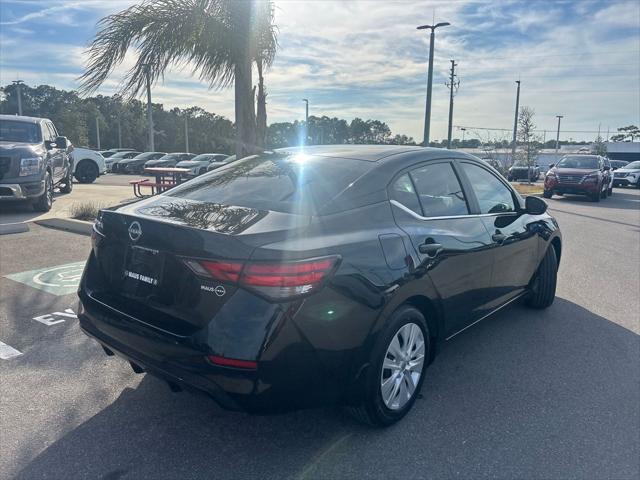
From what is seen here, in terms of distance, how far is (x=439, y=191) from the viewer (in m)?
3.72

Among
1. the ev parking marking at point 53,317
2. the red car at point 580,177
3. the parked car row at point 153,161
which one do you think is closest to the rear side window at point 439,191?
the ev parking marking at point 53,317

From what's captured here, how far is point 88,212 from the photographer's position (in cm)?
939

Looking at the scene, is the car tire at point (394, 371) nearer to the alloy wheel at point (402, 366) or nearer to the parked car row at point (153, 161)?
the alloy wheel at point (402, 366)

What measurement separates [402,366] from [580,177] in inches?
691

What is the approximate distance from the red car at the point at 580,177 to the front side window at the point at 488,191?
50.7 feet

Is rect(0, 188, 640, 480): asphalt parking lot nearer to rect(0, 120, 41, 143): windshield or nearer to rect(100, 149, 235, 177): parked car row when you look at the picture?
rect(0, 120, 41, 143): windshield

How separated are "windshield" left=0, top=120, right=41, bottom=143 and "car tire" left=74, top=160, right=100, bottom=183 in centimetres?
881

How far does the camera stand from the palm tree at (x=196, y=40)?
8.22 metres

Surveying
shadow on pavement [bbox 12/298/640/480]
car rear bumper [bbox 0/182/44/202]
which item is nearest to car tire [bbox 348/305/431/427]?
shadow on pavement [bbox 12/298/640/480]

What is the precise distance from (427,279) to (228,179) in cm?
156

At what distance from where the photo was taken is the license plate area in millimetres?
2719

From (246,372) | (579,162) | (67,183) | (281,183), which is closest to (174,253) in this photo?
(246,372)

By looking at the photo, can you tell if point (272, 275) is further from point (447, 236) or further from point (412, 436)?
point (447, 236)

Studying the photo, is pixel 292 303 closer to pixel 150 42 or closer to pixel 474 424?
pixel 474 424
